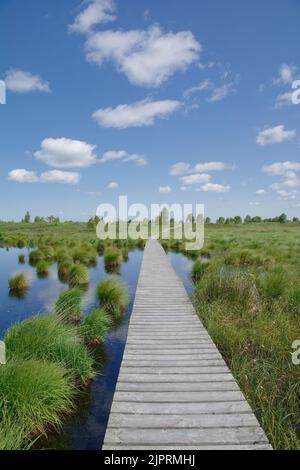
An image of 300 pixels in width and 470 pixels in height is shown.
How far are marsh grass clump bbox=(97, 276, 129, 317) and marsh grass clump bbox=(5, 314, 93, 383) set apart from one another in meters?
3.36

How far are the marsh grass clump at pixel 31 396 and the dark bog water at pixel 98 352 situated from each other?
257mm

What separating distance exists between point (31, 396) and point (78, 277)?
891cm

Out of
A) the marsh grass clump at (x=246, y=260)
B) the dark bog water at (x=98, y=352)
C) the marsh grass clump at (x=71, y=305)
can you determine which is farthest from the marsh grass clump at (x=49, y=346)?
the marsh grass clump at (x=246, y=260)

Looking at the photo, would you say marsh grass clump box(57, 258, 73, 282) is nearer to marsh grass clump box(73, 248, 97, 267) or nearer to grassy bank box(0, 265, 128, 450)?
marsh grass clump box(73, 248, 97, 267)

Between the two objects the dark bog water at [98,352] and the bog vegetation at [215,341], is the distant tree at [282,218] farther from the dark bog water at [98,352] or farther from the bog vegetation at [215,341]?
the bog vegetation at [215,341]

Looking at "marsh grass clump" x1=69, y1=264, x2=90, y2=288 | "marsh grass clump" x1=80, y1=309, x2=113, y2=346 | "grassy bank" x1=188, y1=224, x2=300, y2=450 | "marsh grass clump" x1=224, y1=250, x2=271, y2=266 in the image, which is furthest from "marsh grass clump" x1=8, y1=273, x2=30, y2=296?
"marsh grass clump" x1=224, y1=250, x2=271, y2=266

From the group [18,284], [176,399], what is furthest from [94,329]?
[18,284]

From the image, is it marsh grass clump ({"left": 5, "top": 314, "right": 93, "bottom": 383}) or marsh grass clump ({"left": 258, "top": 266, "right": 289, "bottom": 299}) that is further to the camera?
marsh grass clump ({"left": 258, "top": 266, "right": 289, "bottom": 299})

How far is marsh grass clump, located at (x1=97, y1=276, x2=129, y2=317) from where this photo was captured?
889 centimetres

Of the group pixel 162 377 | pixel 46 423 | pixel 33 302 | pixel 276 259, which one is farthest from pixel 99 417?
pixel 276 259

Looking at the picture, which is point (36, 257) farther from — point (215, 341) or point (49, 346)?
point (215, 341)

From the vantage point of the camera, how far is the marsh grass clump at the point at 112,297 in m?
8.89

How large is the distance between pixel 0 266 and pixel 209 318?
1352 cm

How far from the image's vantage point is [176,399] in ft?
12.4
